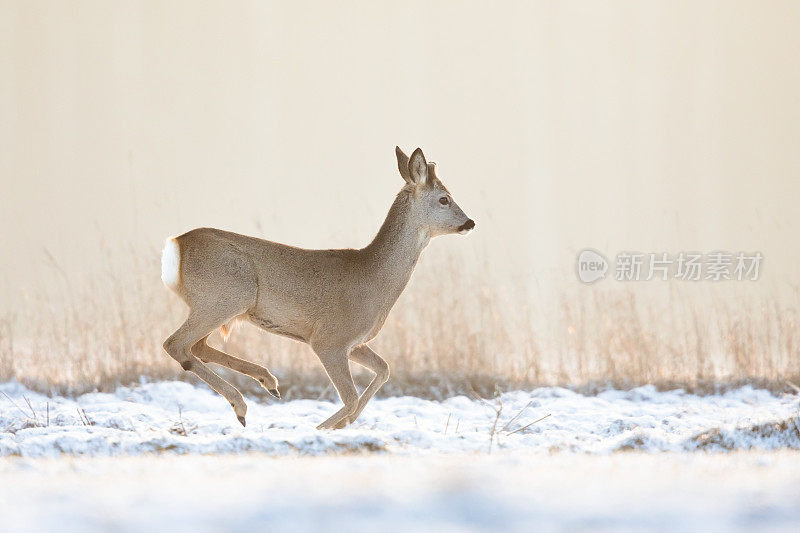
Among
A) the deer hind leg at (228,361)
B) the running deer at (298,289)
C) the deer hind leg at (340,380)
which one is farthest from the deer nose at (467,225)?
the deer hind leg at (228,361)

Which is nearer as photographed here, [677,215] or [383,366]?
[383,366]

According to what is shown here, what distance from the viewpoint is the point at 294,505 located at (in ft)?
6.72

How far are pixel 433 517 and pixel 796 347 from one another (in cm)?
835

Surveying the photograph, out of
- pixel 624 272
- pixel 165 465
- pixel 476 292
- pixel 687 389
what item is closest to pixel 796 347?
pixel 687 389

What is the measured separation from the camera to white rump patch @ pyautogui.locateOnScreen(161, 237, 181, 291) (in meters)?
6.02

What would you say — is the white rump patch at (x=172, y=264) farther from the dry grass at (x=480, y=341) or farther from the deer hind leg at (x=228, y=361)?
the dry grass at (x=480, y=341)

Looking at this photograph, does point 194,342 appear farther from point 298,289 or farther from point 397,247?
point 397,247

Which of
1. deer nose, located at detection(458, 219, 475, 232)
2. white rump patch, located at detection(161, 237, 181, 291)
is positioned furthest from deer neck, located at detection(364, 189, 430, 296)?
white rump patch, located at detection(161, 237, 181, 291)

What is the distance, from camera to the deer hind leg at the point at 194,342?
5891 millimetres

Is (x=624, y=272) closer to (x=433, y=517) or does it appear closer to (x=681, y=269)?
(x=681, y=269)

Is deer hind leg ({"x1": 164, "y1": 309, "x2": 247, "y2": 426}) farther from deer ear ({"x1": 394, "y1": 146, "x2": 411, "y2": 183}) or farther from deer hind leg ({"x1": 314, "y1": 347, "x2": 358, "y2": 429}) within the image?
deer ear ({"x1": 394, "y1": 146, "x2": 411, "y2": 183})

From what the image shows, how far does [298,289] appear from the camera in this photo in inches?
240

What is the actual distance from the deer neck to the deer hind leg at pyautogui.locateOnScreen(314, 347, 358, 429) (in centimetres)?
57

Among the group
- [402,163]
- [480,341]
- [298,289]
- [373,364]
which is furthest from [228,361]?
[480,341]
